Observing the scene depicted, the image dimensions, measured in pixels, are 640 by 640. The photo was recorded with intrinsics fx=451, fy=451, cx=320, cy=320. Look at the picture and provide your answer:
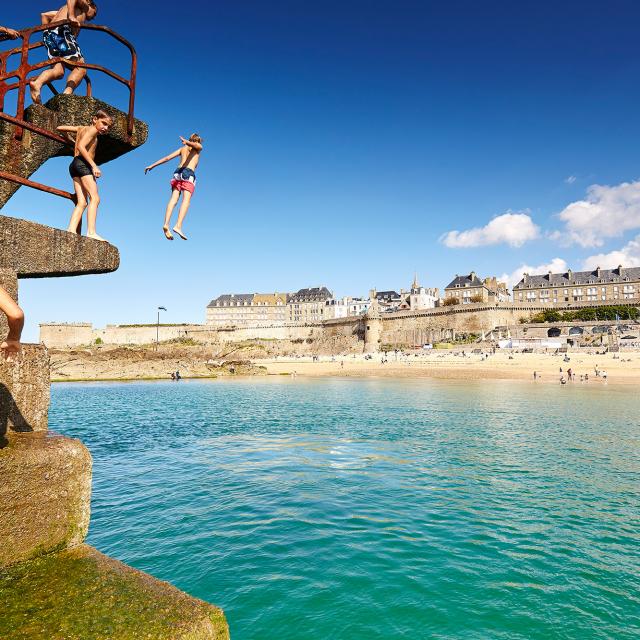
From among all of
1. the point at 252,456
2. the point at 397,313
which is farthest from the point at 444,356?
the point at 252,456

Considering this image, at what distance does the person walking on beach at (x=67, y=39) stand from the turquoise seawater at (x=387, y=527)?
6.99 metres

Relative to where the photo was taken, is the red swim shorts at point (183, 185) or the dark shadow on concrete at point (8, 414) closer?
the dark shadow on concrete at point (8, 414)

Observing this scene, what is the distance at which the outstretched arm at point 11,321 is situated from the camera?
2643 millimetres

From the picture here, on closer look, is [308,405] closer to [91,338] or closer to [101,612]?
[101,612]

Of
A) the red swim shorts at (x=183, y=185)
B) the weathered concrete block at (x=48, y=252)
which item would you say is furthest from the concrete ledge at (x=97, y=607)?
the red swim shorts at (x=183, y=185)

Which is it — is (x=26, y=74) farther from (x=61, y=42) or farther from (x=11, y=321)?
(x=11, y=321)

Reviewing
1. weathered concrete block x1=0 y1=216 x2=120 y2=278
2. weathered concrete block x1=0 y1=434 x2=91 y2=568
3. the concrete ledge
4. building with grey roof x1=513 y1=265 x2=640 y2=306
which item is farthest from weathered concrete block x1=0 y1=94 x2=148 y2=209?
building with grey roof x1=513 y1=265 x2=640 y2=306

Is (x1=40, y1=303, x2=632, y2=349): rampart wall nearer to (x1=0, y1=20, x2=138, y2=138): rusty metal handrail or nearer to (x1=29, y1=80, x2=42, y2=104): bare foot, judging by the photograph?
(x1=0, y1=20, x2=138, y2=138): rusty metal handrail

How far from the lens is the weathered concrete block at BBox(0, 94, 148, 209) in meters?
4.69

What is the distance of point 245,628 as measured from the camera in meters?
5.69

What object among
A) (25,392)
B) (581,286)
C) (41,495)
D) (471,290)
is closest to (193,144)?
(25,392)

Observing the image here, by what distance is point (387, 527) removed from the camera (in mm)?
9062

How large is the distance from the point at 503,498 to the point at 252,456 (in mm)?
8429

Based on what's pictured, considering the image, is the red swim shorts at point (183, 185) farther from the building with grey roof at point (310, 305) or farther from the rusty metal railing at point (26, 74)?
the building with grey roof at point (310, 305)
